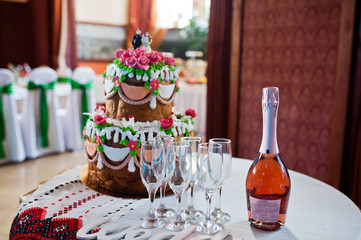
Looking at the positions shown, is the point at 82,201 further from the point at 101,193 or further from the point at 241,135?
the point at 241,135

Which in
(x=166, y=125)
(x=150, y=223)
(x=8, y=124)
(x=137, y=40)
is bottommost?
(x=8, y=124)

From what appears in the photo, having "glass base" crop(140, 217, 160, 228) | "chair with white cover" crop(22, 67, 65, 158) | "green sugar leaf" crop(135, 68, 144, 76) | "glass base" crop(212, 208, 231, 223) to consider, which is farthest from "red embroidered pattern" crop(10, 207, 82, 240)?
"chair with white cover" crop(22, 67, 65, 158)

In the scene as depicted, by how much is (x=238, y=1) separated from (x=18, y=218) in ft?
10.0

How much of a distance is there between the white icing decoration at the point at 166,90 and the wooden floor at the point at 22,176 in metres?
1.70

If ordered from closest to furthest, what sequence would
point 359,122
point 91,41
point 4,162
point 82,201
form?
point 82,201
point 359,122
point 4,162
point 91,41

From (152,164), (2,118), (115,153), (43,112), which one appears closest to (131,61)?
(115,153)

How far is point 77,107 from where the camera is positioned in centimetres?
480

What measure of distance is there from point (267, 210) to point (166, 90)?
0.76 meters

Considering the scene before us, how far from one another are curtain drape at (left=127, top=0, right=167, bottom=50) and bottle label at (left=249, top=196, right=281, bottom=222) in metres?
7.17

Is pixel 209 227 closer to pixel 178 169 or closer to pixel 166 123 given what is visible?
pixel 178 169

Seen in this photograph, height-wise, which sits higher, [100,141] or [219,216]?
[100,141]

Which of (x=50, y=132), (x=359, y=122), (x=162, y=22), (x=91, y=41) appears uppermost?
(x=162, y=22)

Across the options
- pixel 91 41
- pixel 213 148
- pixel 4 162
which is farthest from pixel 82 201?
pixel 91 41

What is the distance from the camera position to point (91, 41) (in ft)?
25.6
